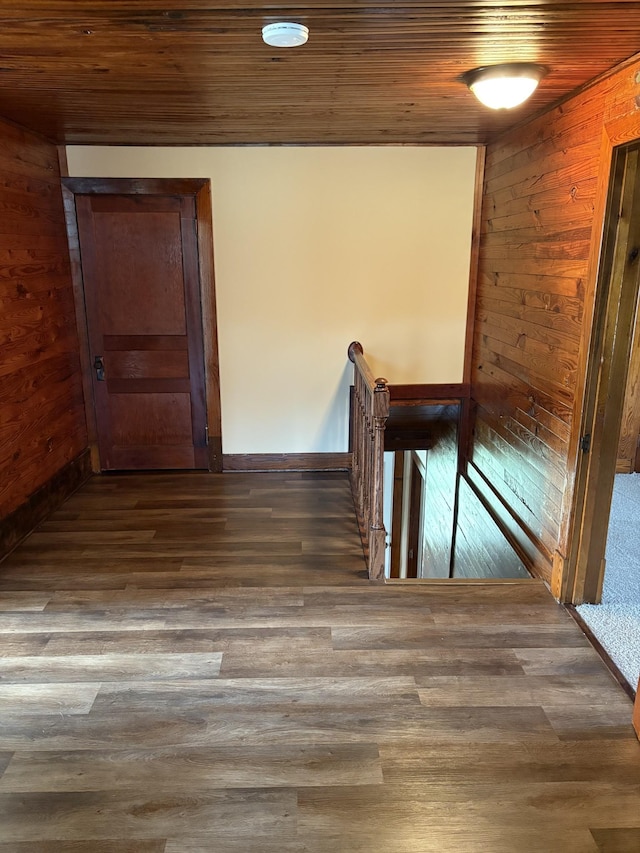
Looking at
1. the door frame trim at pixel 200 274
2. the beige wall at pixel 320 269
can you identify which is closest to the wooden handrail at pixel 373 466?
the beige wall at pixel 320 269

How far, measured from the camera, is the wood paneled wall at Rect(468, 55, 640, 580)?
2578 mm

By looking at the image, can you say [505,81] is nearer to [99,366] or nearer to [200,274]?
[200,274]

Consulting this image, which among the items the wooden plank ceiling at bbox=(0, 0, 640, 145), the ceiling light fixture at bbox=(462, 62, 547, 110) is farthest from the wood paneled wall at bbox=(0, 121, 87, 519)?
the ceiling light fixture at bbox=(462, 62, 547, 110)

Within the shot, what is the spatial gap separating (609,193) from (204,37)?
5.46 feet

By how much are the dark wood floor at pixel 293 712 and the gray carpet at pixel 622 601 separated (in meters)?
0.10

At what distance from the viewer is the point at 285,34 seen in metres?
1.94

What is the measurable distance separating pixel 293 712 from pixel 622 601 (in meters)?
1.74

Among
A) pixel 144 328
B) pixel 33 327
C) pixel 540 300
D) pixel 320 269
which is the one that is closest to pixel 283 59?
pixel 540 300

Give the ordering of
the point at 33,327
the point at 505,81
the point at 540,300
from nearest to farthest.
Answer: the point at 505,81 < the point at 540,300 < the point at 33,327

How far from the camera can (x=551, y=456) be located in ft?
9.77

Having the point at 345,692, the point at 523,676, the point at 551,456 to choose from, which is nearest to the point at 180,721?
the point at 345,692

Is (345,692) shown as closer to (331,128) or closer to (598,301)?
(598,301)

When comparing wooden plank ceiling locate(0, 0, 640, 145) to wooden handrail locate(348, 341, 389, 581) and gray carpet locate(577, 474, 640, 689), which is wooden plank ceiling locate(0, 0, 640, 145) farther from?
gray carpet locate(577, 474, 640, 689)

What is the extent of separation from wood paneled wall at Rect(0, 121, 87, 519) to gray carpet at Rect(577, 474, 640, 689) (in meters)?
3.08
